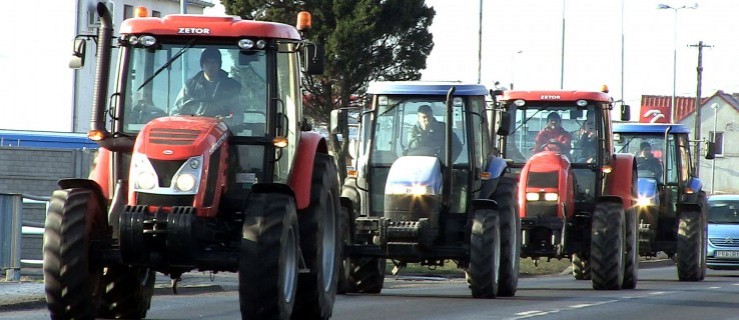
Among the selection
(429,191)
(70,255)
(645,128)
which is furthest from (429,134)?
(645,128)

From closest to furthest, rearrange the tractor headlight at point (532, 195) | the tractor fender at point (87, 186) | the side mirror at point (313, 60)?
1. the tractor fender at point (87, 186)
2. the side mirror at point (313, 60)
3. the tractor headlight at point (532, 195)

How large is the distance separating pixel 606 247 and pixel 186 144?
1118cm

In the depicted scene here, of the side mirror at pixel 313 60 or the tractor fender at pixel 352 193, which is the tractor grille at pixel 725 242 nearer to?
the tractor fender at pixel 352 193

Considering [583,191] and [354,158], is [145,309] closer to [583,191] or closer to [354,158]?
[354,158]

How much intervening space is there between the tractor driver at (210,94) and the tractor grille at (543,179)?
32.2 feet

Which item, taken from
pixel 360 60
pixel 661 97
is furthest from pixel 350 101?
pixel 661 97

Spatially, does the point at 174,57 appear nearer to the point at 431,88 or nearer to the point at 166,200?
the point at 166,200

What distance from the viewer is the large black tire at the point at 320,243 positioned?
13234 mm

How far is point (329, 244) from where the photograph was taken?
14.3 meters

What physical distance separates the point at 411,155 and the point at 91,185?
7591 millimetres

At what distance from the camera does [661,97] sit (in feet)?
385

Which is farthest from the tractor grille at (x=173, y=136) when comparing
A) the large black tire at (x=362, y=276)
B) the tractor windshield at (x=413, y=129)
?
the large black tire at (x=362, y=276)

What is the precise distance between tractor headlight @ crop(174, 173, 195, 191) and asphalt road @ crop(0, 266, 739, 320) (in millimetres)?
2962

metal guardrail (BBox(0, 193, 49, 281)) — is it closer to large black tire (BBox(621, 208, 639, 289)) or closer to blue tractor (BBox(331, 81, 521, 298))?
blue tractor (BBox(331, 81, 521, 298))
